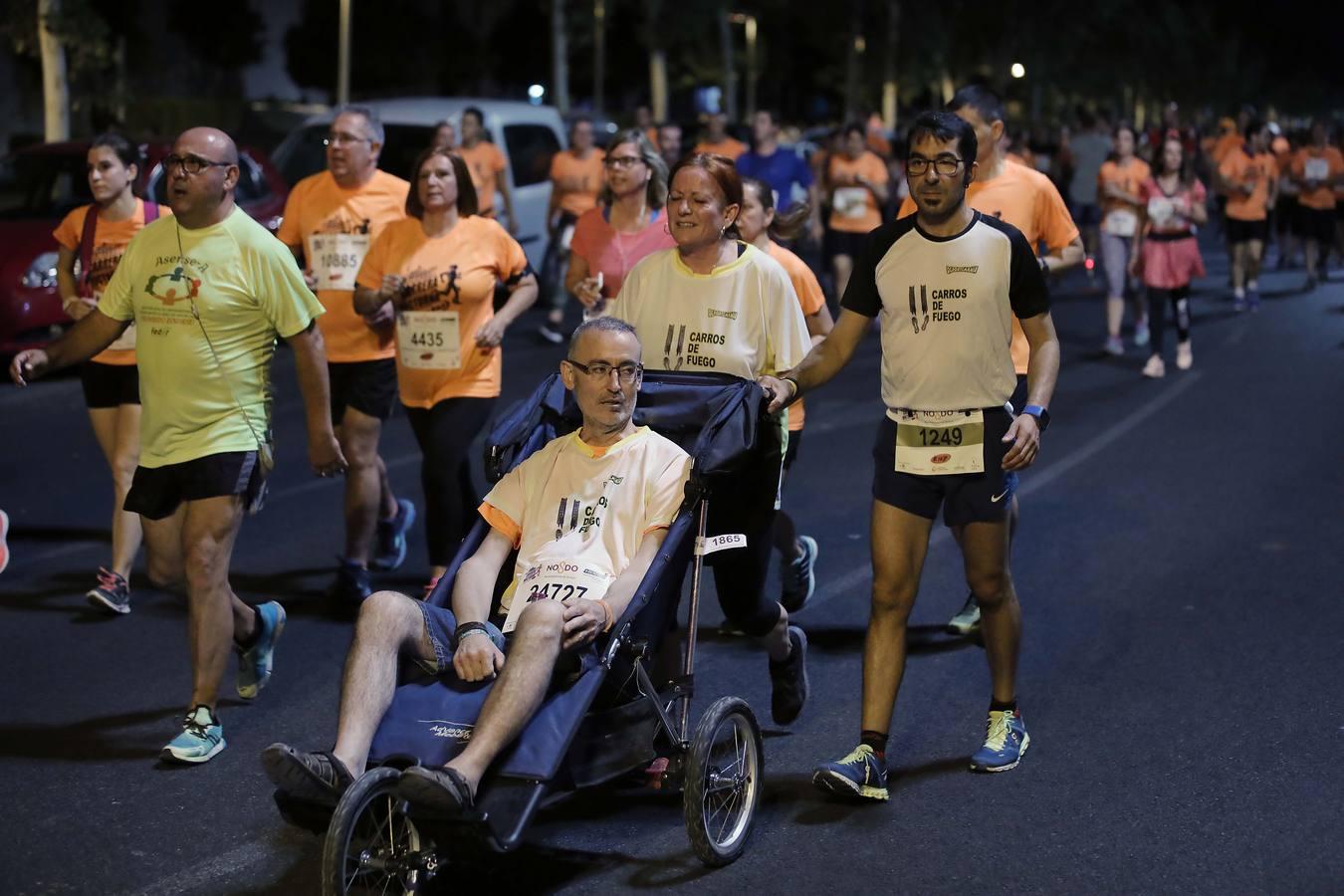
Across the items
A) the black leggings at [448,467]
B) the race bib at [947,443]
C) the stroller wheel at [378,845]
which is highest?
the race bib at [947,443]

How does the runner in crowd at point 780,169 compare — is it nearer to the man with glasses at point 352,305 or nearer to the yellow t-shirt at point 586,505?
the man with glasses at point 352,305

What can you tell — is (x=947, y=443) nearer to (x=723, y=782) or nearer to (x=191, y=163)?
(x=723, y=782)

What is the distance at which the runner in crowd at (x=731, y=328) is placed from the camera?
580cm

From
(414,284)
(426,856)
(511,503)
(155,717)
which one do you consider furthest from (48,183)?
(426,856)

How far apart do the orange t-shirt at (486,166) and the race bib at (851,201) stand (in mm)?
3227

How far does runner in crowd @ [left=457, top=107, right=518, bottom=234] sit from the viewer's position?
1703 cm

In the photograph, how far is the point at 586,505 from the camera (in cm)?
531

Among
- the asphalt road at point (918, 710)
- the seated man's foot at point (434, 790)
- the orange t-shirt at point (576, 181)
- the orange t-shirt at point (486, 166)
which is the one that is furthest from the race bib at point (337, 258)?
the orange t-shirt at point (576, 181)

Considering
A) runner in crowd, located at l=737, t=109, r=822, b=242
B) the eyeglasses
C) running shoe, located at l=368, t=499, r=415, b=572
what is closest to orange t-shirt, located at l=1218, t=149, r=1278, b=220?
runner in crowd, located at l=737, t=109, r=822, b=242

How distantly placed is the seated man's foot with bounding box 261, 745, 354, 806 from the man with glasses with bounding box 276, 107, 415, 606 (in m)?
3.41

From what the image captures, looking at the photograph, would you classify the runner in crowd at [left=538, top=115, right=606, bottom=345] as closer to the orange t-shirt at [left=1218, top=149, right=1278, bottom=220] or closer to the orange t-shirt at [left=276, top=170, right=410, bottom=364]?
the orange t-shirt at [left=1218, top=149, right=1278, bottom=220]

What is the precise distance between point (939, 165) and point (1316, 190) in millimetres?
18335

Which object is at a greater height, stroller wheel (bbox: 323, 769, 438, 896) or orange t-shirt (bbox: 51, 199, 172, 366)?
orange t-shirt (bbox: 51, 199, 172, 366)

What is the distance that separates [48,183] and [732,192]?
10662 mm
